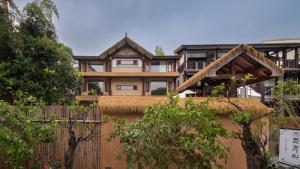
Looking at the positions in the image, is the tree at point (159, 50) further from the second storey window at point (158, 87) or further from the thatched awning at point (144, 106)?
the thatched awning at point (144, 106)

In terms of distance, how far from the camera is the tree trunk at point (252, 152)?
4.66 m

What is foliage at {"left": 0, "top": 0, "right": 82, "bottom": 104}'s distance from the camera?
38.1 ft

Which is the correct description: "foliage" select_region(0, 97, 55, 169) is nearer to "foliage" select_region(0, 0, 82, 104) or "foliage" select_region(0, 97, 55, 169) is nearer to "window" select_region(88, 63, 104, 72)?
"foliage" select_region(0, 0, 82, 104)

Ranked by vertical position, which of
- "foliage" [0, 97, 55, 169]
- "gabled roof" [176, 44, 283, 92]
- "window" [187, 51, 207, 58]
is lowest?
"foliage" [0, 97, 55, 169]

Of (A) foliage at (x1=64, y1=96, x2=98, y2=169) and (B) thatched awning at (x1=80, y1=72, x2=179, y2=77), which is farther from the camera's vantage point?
(B) thatched awning at (x1=80, y1=72, x2=179, y2=77)

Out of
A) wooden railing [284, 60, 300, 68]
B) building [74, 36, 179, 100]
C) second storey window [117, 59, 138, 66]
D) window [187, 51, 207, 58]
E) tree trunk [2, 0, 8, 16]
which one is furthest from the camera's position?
window [187, 51, 207, 58]

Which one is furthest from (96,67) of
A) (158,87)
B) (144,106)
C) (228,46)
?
(144,106)

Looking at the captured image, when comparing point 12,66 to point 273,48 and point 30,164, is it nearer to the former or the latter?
point 30,164

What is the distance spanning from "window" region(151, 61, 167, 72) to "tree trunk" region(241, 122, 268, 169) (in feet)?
64.1

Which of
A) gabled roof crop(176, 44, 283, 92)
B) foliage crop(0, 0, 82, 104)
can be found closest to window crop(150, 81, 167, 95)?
foliage crop(0, 0, 82, 104)

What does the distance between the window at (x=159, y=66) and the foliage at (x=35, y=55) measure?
11.6 metres

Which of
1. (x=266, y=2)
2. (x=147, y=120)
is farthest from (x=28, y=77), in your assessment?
(x=266, y=2)

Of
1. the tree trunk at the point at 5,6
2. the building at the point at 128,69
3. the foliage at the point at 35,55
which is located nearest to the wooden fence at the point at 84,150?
the foliage at the point at 35,55

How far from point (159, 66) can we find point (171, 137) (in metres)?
19.7
